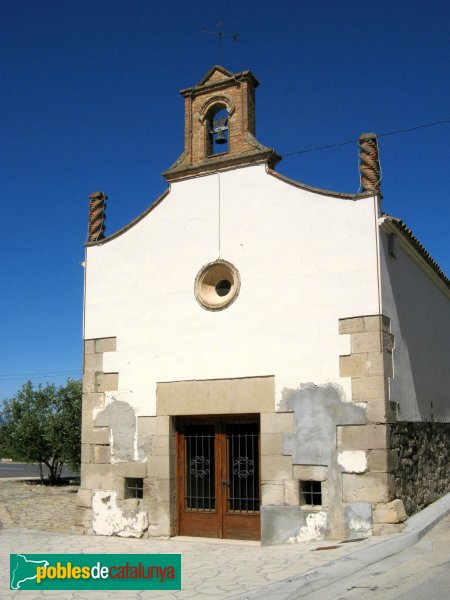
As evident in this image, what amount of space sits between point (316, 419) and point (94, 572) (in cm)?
372

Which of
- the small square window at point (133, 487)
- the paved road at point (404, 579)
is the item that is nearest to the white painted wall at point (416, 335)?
the paved road at point (404, 579)

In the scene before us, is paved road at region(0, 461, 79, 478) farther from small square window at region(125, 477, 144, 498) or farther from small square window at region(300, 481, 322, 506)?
small square window at region(300, 481, 322, 506)

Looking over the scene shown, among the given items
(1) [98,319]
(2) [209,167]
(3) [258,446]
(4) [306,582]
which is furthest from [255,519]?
(2) [209,167]

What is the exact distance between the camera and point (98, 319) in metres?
11.8

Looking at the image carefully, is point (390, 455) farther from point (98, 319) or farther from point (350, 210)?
point (98, 319)

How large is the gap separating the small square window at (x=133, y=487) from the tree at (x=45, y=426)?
33.5 ft

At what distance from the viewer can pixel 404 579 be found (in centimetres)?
697

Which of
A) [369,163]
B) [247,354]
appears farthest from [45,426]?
[369,163]

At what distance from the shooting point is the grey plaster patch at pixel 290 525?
30.6 feet

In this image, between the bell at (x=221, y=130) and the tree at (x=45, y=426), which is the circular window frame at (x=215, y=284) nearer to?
the bell at (x=221, y=130)

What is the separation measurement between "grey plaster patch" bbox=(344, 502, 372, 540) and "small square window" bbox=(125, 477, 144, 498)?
363cm

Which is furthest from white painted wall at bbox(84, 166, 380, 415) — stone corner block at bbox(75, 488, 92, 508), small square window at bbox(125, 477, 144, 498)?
stone corner block at bbox(75, 488, 92, 508)

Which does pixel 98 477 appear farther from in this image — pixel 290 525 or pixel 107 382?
pixel 290 525

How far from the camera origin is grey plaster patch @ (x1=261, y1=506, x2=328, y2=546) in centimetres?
933
